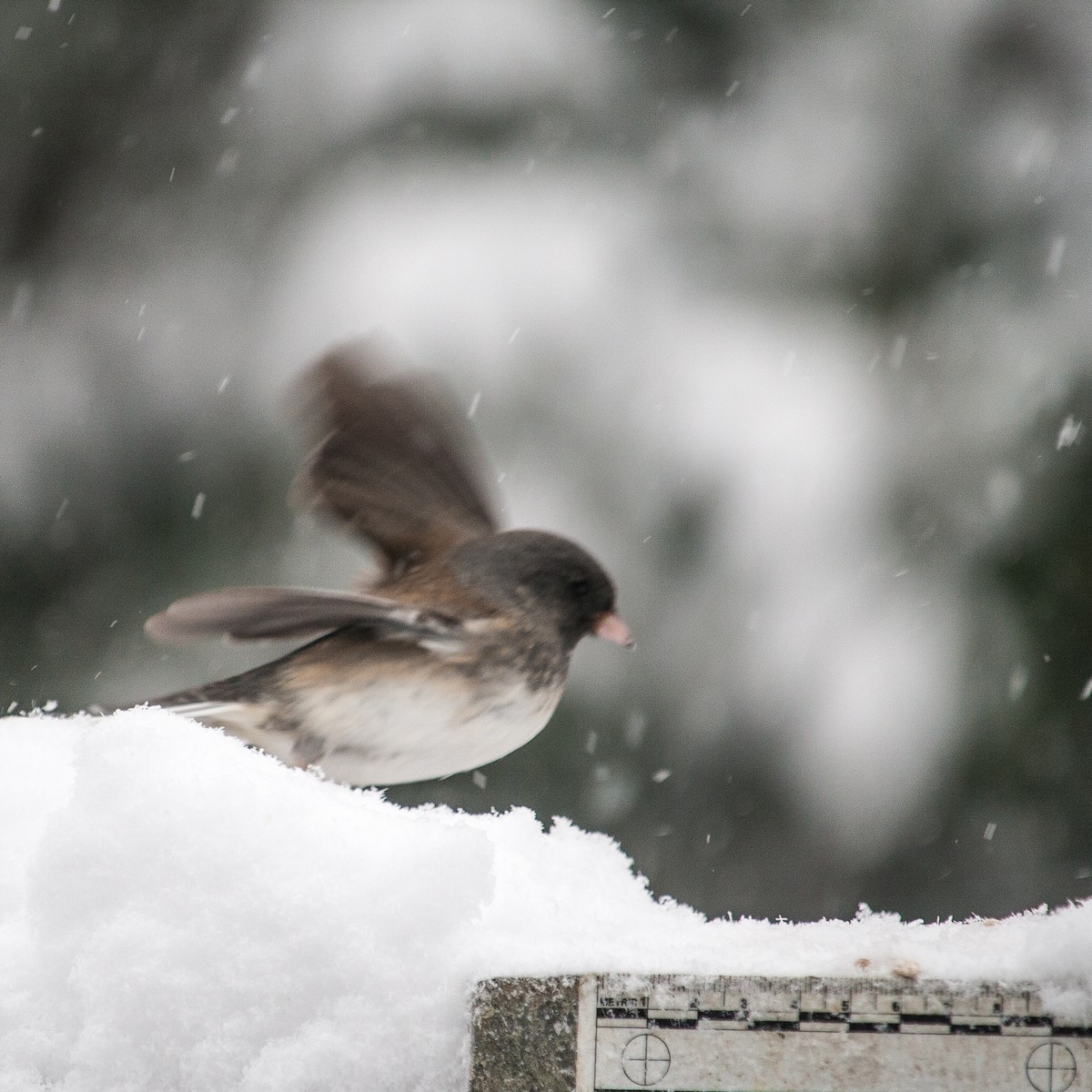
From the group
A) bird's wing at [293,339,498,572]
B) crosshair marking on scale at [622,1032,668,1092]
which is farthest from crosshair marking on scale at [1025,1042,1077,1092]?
bird's wing at [293,339,498,572]

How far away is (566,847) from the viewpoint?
1.58 metres

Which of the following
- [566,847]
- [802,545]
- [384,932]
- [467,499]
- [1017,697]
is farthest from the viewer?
[802,545]

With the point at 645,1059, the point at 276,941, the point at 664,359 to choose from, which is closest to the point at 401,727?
the point at 276,941

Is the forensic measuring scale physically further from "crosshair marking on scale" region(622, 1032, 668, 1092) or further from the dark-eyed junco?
the dark-eyed junco

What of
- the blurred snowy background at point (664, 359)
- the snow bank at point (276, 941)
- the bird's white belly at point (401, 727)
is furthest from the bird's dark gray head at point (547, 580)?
the blurred snowy background at point (664, 359)

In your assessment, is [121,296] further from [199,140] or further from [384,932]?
[384,932]

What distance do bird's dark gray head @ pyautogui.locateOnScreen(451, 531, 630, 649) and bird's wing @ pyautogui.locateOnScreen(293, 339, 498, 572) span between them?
0.55ft

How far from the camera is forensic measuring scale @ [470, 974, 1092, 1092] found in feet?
3.43

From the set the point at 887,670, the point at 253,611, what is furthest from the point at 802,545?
the point at 253,611

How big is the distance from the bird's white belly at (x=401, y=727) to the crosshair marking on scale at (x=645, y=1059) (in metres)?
0.62

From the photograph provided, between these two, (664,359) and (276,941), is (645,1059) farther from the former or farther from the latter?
(664,359)

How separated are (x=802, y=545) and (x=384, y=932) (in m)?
2.44

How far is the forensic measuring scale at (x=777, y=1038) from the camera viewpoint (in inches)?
41.1

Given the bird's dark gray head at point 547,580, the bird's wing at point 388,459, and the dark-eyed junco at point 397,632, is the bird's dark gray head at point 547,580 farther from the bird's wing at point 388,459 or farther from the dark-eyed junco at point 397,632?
the bird's wing at point 388,459
